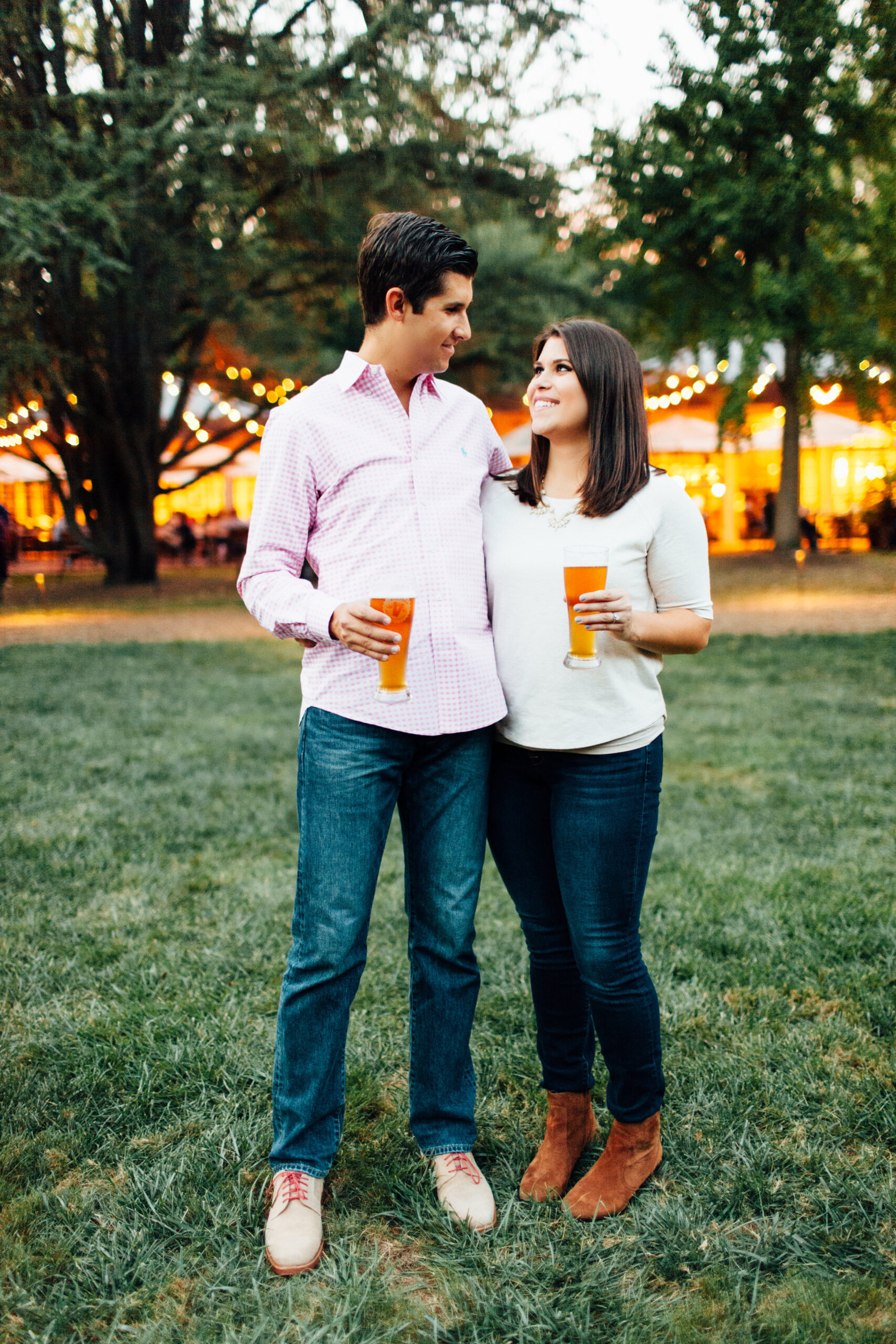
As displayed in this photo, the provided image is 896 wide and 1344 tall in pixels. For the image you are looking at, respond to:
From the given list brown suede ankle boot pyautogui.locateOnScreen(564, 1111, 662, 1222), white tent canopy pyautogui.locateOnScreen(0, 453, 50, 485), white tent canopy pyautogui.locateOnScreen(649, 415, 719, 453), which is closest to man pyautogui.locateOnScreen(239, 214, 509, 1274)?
brown suede ankle boot pyautogui.locateOnScreen(564, 1111, 662, 1222)

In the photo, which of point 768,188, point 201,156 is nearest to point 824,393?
point 768,188

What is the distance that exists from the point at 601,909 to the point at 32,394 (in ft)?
48.6

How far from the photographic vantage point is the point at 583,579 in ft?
6.53

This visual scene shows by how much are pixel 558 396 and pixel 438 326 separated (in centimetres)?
28

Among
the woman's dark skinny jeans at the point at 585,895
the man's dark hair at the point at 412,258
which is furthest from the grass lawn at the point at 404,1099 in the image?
the man's dark hair at the point at 412,258

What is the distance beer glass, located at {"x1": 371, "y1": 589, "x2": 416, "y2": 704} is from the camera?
194 cm

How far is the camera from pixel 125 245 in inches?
486

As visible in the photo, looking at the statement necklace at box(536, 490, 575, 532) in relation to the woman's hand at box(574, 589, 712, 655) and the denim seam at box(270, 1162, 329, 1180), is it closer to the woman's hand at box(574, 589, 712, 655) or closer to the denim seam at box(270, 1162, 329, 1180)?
the woman's hand at box(574, 589, 712, 655)

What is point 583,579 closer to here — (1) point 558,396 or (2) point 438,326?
(1) point 558,396

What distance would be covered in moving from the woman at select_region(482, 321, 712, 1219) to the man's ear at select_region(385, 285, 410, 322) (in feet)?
1.01

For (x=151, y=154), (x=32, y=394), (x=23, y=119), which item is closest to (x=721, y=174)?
(x=151, y=154)

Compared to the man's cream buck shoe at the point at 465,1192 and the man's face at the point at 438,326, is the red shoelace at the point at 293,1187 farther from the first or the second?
the man's face at the point at 438,326

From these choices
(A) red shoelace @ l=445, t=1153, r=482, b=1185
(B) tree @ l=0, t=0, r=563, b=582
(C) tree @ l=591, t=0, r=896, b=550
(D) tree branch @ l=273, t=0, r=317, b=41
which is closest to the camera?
(A) red shoelace @ l=445, t=1153, r=482, b=1185

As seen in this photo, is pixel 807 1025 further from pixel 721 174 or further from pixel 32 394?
pixel 32 394
